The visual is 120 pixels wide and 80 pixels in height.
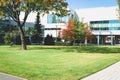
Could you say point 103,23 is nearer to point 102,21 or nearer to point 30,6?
point 102,21

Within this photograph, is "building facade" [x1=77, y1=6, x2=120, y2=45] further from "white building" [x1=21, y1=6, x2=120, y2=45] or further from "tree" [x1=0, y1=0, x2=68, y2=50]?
"tree" [x1=0, y1=0, x2=68, y2=50]

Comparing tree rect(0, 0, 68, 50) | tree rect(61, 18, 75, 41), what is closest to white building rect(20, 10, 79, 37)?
tree rect(61, 18, 75, 41)

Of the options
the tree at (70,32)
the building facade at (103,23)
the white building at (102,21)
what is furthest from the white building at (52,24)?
the tree at (70,32)

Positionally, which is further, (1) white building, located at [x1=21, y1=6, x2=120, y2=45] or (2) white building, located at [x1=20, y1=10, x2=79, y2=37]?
(2) white building, located at [x1=20, y1=10, x2=79, y2=37]

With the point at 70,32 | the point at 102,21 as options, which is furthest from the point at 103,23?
the point at 70,32

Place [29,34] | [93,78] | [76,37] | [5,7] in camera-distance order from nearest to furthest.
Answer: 1. [93,78]
2. [5,7]
3. [76,37]
4. [29,34]

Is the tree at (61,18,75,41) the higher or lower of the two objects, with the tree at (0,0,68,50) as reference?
lower

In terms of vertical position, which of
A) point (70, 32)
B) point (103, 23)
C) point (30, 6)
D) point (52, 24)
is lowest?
point (70, 32)

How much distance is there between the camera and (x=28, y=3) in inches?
1377

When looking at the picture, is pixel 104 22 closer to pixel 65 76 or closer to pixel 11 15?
pixel 11 15

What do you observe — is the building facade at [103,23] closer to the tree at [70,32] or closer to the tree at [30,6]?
the tree at [70,32]

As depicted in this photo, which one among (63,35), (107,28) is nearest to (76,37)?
(63,35)

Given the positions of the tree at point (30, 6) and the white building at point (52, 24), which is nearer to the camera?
the tree at point (30, 6)

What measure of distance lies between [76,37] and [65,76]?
5064 centimetres
